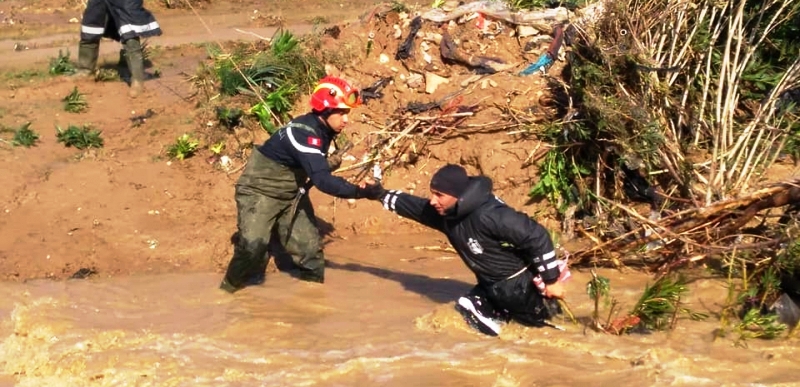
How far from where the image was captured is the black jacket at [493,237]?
19.5 ft

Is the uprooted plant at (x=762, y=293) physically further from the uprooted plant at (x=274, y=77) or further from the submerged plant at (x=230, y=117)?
the submerged plant at (x=230, y=117)

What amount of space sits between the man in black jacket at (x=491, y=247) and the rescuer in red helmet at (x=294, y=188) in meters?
0.56

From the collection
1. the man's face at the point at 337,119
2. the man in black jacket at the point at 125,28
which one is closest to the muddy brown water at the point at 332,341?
the man's face at the point at 337,119

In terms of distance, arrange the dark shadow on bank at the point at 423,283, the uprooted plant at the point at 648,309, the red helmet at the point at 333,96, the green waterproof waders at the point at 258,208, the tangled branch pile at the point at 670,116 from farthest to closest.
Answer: the tangled branch pile at the point at 670,116 < the dark shadow on bank at the point at 423,283 < the green waterproof waders at the point at 258,208 < the red helmet at the point at 333,96 < the uprooted plant at the point at 648,309

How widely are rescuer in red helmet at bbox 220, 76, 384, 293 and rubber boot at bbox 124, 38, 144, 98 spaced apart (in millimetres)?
3460

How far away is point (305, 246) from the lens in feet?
25.0

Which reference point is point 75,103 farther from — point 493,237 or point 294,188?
point 493,237

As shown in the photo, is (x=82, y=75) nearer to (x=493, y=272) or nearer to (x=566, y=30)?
(x=566, y=30)

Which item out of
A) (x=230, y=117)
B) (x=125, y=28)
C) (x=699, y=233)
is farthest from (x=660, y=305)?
(x=125, y=28)

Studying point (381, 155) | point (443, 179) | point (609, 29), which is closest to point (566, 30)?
point (609, 29)

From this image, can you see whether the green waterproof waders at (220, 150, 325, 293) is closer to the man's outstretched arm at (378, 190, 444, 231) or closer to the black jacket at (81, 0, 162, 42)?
the man's outstretched arm at (378, 190, 444, 231)

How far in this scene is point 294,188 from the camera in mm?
7395

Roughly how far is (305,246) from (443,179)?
1929 millimetres

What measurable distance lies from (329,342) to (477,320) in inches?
36.0
